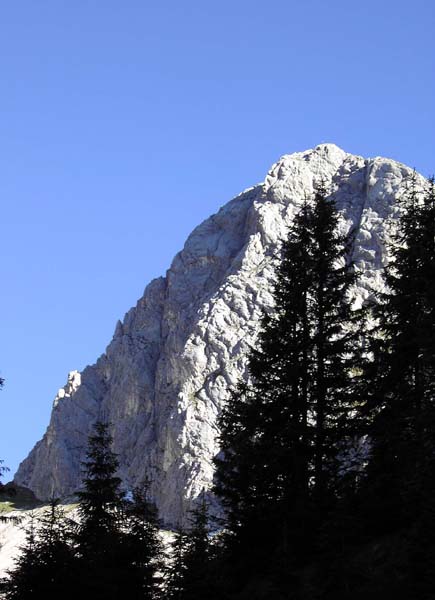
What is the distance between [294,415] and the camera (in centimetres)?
3222

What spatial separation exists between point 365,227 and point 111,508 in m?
150

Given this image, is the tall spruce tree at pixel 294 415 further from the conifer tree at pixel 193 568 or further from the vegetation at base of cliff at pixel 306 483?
the conifer tree at pixel 193 568

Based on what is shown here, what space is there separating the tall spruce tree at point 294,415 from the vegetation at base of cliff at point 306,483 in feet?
0.17

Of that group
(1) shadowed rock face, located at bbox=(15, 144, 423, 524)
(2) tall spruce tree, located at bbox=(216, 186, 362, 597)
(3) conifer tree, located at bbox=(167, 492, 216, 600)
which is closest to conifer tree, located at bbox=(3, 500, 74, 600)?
(3) conifer tree, located at bbox=(167, 492, 216, 600)

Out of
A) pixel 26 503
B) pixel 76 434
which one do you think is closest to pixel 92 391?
pixel 76 434

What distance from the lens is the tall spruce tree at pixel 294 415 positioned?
29.9 metres

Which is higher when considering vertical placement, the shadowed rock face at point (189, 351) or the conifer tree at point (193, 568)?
the shadowed rock face at point (189, 351)

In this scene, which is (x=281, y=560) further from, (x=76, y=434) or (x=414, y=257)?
(x=76, y=434)

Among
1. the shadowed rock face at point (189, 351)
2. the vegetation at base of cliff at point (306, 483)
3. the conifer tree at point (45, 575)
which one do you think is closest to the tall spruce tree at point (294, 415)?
the vegetation at base of cliff at point (306, 483)

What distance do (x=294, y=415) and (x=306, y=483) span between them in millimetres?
2490

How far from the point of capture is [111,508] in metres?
34.7

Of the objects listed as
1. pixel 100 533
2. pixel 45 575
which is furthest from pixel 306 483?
pixel 45 575

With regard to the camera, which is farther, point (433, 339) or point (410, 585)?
point (433, 339)

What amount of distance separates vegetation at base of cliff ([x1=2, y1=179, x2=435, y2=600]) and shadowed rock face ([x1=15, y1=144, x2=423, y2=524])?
117m
